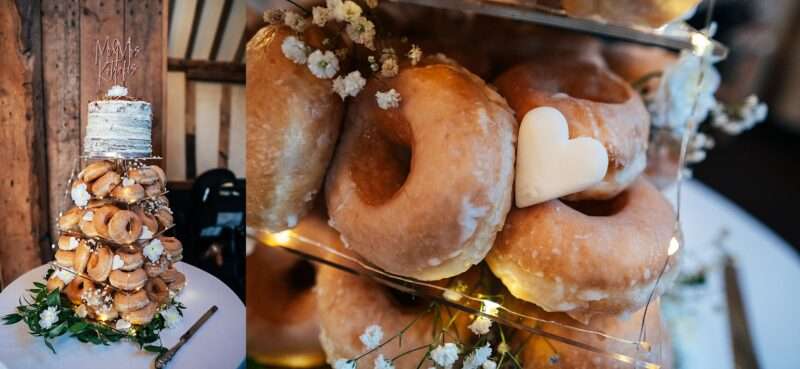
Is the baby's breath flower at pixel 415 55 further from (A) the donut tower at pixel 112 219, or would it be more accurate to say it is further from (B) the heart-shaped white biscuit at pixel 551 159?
(A) the donut tower at pixel 112 219

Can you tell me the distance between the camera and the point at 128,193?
1.69 ft

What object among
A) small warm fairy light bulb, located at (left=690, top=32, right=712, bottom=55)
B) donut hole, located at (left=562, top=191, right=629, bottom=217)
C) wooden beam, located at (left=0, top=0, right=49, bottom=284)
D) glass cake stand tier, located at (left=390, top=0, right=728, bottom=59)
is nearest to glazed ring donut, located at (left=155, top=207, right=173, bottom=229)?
wooden beam, located at (left=0, top=0, right=49, bottom=284)

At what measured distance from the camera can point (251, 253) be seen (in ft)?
2.18

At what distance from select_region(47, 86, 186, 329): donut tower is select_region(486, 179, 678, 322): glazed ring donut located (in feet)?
1.26

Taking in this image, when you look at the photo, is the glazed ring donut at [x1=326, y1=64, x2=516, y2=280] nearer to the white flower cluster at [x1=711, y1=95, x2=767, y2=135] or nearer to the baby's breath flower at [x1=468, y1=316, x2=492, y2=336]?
the baby's breath flower at [x1=468, y1=316, x2=492, y2=336]

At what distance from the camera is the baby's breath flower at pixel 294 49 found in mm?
561

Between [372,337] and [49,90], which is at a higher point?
[49,90]


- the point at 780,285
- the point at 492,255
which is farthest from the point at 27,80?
the point at 780,285

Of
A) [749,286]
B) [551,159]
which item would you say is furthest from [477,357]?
[749,286]

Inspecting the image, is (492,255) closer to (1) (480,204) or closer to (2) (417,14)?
(1) (480,204)

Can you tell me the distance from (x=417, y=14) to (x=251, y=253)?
360 millimetres

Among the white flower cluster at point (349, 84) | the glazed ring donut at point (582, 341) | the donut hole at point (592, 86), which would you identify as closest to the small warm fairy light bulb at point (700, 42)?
the donut hole at point (592, 86)

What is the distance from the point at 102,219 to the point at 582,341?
1.84 ft

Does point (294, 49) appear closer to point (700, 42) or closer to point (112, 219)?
point (112, 219)
